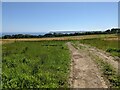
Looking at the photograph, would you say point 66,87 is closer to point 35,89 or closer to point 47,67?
point 35,89

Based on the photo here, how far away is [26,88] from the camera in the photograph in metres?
13.4

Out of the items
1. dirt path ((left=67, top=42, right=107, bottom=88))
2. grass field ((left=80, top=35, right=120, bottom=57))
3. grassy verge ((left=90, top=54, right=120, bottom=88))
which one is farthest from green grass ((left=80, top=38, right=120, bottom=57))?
dirt path ((left=67, top=42, right=107, bottom=88))

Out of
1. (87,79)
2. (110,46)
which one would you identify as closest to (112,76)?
(87,79)

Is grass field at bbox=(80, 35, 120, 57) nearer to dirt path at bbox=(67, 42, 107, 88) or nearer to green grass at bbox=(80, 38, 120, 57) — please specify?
green grass at bbox=(80, 38, 120, 57)

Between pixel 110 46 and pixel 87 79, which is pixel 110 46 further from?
pixel 87 79

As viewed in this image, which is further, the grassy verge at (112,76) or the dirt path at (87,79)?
the grassy verge at (112,76)

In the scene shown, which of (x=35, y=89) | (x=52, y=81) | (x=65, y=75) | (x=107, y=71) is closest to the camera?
(x=35, y=89)

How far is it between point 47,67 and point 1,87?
681cm

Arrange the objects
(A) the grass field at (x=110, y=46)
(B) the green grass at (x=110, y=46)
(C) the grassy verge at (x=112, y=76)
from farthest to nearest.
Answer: (A) the grass field at (x=110, y=46) < (B) the green grass at (x=110, y=46) < (C) the grassy verge at (x=112, y=76)

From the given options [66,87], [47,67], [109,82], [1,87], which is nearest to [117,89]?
[109,82]

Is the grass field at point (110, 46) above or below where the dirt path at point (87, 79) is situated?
above

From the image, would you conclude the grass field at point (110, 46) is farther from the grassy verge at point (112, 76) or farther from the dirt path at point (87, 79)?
the dirt path at point (87, 79)

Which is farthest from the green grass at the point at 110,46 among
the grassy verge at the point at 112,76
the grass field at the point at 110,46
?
the grassy verge at the point at 112,76

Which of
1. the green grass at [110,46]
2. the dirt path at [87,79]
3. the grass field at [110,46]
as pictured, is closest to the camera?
the dirt path at [87,79]
